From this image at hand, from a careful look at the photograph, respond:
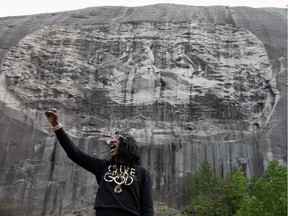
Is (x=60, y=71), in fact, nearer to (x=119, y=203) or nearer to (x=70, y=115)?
(x=70, y=115)

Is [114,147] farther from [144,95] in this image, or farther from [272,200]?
[144,95]

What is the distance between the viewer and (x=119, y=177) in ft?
8.79

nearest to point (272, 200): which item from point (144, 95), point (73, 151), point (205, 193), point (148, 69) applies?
point (205, 193)

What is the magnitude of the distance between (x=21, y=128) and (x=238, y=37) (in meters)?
10.9

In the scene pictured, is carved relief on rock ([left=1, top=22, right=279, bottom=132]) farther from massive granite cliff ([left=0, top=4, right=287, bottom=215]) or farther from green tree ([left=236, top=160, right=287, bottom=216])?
green tree ([left=236, top=160, right=287, bottom=216])

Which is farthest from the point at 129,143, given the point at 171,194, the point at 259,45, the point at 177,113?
the point at 259,45

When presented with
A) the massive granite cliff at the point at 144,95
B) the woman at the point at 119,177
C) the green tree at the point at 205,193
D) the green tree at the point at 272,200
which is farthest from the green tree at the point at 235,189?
the woman at the point at 119,177

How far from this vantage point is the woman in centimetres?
257

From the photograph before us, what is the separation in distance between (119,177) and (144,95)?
15.4m

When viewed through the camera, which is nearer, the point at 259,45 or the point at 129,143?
the point at 129,143

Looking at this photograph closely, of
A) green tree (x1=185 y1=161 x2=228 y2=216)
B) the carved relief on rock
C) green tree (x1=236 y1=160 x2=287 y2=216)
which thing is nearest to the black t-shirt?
green tree (x1=236 y1=160 x2=287 y2=216)

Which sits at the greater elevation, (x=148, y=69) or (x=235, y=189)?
(x=148, y=69)

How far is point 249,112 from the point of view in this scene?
57.3 ft

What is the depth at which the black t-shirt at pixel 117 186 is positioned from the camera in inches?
101
